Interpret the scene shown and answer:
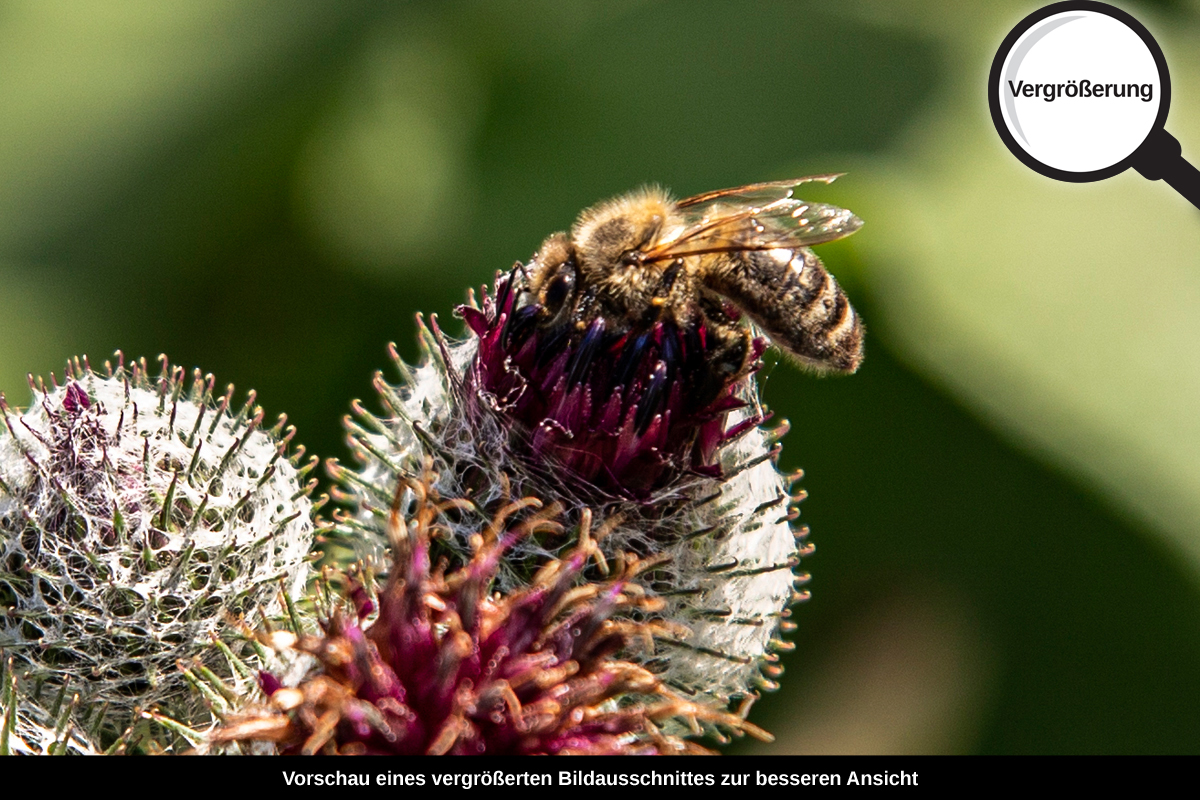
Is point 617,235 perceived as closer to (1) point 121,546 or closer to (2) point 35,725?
(1) point 121,546

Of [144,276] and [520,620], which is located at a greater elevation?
[144,276]

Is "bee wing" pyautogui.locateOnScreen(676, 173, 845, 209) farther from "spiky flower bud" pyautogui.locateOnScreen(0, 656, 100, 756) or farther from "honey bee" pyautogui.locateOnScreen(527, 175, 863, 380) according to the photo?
"spiky flower bud" pyautogui.locateOnScreen(0, 656, 100, 756)

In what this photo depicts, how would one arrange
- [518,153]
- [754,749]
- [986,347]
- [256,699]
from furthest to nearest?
[518,153], [754,749], [986,347], [256,699]

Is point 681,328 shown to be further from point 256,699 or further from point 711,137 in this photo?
point 711,137

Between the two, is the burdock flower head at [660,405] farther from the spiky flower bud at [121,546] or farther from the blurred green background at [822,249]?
the blurred green background at [822,249]

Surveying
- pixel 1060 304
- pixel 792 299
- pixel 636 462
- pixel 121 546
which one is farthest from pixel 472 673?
pixel 1060 304

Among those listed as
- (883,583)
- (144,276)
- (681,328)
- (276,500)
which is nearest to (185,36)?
(144,276)

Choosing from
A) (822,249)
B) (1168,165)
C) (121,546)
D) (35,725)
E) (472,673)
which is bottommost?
(35,725)
